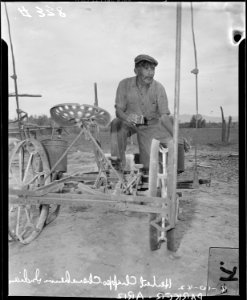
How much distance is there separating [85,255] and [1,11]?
2.35m

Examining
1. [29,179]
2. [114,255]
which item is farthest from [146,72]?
[114,255]

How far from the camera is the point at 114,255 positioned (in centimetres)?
308

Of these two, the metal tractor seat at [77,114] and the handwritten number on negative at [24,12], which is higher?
the handwritten number on negative at [24,12]

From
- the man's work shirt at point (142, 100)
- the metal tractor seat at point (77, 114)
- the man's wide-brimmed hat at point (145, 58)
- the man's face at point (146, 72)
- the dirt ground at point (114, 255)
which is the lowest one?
the dirt ground at point (114, 255)

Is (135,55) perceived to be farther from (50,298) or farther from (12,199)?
(50,298)

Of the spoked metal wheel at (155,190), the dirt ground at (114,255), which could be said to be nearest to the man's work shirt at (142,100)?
the spoked metal wheel at (155,190)

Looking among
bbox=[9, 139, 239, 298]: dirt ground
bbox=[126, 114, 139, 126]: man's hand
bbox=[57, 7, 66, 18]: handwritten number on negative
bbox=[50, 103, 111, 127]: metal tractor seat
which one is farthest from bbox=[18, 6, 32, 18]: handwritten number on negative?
bbox=[9, 139, 239, 298]: dirt ground

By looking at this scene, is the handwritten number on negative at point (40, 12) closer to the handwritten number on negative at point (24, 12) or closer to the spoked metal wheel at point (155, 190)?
the handwritten number on negative at point (24, 12)

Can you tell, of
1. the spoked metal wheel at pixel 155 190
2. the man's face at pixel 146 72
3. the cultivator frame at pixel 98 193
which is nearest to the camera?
the cultivator frame at pixel 98 193

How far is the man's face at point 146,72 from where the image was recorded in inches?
140

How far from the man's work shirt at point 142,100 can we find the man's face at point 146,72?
7 centimetres

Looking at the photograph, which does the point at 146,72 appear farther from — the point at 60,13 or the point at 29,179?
the point at 29,179

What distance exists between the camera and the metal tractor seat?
9.37 ft

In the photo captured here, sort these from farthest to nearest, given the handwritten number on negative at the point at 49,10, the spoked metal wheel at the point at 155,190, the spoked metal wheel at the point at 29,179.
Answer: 1. the spoked metal wheel at the point at 29,179
2. the spoked metal wheel at the point at 155,190
3. the handwritten number on negative at the point at 49,10
